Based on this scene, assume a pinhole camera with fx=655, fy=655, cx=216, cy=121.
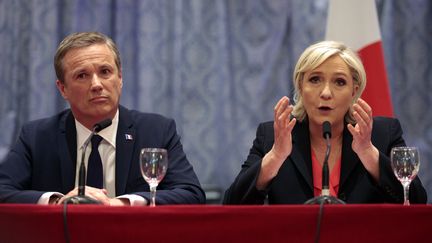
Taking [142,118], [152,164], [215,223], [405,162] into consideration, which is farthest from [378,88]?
[215,223]

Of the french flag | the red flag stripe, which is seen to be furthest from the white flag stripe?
the red flag stripe

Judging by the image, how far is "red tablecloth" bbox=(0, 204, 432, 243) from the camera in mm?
1847

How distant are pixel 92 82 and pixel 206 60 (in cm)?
161

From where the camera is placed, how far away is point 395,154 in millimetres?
2404

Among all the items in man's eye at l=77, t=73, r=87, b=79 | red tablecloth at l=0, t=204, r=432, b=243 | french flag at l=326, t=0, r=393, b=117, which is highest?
french flag at l=326, t=0, r=393, b=117

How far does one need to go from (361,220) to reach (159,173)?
0.80 metres

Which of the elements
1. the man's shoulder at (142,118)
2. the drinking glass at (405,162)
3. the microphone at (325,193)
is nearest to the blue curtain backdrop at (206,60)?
the man's shoulder at (142,118)

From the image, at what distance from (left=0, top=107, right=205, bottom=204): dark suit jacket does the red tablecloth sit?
0.93m

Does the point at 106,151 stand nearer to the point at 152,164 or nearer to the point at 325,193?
the point at 152,164

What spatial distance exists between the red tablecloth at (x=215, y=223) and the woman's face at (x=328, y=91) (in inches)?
46.9

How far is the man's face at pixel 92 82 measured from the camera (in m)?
3.01

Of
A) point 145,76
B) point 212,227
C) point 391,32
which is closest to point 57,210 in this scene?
point 212,227

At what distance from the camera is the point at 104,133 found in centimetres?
303

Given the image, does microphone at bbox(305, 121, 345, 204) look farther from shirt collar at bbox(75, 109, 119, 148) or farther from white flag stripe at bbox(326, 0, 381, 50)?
white flag stripe at bbox(326, 0, 381, 50)
